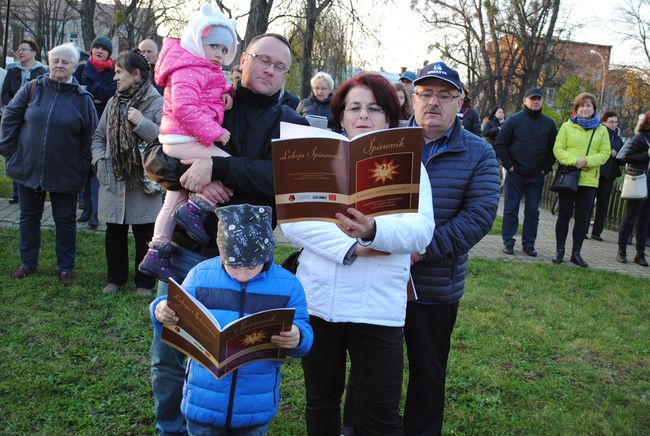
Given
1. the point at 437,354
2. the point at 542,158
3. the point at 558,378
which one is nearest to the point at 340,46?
the point at 542,158

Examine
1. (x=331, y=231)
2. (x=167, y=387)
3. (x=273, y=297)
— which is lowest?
(x=167, y=387)

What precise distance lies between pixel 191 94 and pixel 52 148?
357 centimetres

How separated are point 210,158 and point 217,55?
0.63 metres

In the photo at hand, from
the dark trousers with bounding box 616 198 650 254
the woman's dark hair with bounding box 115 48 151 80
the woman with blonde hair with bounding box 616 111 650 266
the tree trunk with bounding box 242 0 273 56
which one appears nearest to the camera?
the woman's dark hair with bounding box 115 48 151 80

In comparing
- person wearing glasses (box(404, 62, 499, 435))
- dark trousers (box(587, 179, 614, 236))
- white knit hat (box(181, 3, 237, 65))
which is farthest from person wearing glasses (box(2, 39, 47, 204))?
dark trousers (box(587, 179, 614, 236))

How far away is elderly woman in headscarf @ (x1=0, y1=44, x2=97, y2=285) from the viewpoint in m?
5.50

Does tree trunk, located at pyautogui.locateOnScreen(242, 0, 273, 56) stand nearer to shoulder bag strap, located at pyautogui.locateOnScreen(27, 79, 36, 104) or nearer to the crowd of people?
shoulder bag strap, located at pyautogui.locateOnScreen(27, 79, 36, 104)

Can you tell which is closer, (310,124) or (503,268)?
(310,124)

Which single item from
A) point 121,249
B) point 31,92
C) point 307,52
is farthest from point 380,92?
point 307,52

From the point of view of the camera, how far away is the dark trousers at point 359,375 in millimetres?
2541

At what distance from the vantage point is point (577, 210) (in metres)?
8.47

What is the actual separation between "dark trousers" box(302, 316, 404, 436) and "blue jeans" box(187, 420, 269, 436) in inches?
13.9

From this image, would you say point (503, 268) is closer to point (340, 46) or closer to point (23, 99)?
point (23, 99)

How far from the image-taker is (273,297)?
2369 millimetres
